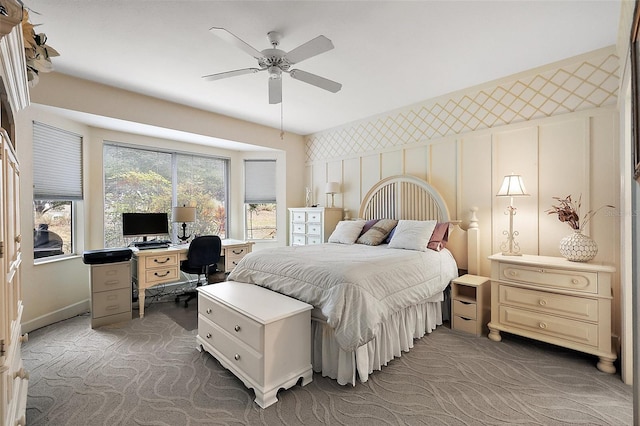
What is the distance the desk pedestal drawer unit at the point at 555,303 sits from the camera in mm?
2244

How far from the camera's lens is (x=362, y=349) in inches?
82.2

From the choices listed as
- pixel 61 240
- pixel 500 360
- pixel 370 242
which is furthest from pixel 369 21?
pixel 61 240

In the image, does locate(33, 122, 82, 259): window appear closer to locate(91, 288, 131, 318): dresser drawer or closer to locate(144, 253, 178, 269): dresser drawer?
locate(91, 288, 131, 318): dresser drawer

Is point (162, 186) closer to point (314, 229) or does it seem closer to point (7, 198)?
point (314, 229)

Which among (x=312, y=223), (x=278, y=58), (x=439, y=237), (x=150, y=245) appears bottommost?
(x=150, y=245)

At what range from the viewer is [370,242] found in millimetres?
3590

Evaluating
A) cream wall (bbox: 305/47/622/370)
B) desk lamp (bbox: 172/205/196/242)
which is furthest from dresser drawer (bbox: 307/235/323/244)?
desk lamp (bbox: 172/205/196/242)

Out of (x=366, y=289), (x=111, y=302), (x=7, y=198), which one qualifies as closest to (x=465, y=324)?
(x=366, y=289)

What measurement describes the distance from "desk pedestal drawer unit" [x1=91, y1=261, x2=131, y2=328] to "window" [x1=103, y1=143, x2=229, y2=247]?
104 cm

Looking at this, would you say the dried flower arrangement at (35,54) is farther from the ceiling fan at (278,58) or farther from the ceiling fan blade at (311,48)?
the ceiling fan blade at (311,48)

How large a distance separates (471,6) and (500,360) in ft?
8.97

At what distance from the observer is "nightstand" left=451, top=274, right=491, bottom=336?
2861mm

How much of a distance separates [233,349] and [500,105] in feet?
11.9

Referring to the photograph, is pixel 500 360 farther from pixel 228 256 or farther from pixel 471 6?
pixel 228 256
